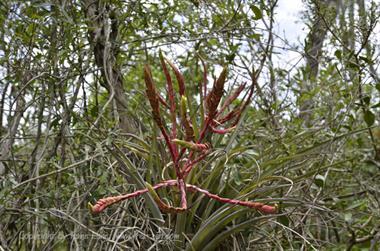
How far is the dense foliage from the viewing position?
49.8 inches

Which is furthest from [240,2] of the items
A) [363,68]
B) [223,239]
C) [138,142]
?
[223,239]

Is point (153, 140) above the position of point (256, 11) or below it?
below

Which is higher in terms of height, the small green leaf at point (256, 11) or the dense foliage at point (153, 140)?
the small green leaf at point (256, 11)

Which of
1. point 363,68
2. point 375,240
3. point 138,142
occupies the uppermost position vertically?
point 363,68

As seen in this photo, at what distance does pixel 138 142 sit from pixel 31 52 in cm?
40

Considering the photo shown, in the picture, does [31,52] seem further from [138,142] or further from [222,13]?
[222,13]

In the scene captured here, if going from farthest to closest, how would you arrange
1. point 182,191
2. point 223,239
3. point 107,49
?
point 107,49 → point 223,239 → point 182,191

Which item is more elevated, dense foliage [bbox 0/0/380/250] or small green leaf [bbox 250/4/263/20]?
small green leaf [bbox 250/4/263/20]

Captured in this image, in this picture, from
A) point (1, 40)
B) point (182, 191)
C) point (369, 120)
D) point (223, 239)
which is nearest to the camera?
point (182, 191)

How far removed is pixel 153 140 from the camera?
1252 millimetres

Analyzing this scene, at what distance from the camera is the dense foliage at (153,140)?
49.8 inches

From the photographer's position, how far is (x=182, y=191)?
1.05 m

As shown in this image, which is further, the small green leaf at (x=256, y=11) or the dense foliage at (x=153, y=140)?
the small green leaf at (x=256, y=11)

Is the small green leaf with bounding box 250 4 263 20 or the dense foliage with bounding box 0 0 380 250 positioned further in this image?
the small green leaf with bounding box 250 4 263 20
